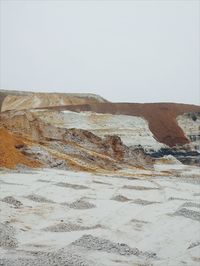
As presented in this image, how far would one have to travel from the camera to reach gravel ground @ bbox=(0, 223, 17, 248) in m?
11.8

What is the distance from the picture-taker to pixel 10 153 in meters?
28.8

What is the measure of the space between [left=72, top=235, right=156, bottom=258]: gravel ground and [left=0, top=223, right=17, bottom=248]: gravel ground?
1.68 meters

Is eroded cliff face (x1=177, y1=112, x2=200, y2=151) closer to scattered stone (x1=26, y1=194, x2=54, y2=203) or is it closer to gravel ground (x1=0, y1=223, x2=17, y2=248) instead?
scattered stone (x1=26, y1=194, x2=54, y2=203)

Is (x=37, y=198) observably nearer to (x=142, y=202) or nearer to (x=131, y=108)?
(x=142, y=202)

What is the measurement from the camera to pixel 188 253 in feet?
40.3

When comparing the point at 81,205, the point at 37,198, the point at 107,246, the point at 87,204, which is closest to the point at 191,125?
the point at 87,204

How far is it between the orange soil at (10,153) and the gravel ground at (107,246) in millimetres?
15000

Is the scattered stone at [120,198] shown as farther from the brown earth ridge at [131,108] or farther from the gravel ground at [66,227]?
the brown earth ridge at [131,108]

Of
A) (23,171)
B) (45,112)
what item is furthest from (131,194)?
(45,112)

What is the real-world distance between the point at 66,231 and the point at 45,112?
38.6 meters

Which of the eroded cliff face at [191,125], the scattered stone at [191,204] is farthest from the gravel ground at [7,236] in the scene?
the eroded cliff face at [191,125]

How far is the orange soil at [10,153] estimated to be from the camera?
90.1 feet

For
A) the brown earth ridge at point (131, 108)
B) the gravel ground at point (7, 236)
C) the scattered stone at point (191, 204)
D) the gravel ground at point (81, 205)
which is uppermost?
the brown earth ridge at point (131, 108)

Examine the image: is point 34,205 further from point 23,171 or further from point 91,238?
point 23,171
